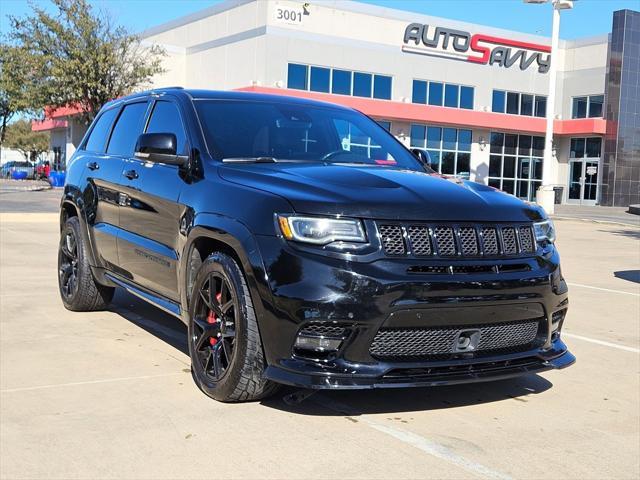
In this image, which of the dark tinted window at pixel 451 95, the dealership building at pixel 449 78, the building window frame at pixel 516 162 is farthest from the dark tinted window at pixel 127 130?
the building window frame at pixel 516 162

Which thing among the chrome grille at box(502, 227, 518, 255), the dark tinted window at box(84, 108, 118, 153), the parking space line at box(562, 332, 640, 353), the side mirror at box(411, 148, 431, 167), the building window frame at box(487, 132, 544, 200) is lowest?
the parking space line at box(562, 332, 640, 353)

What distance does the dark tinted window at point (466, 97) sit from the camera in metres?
40.8

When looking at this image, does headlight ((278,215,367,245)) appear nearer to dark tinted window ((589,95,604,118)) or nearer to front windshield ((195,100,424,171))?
front windshield ((195,100,424,171))

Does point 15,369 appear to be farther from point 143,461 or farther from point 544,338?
point 544,338

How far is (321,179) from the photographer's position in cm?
403

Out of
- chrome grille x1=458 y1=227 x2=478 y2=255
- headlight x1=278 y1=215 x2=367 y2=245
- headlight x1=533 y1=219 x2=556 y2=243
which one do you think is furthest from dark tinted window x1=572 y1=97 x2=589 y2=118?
headlight x1=278 y1=215 x2=367 y2=245

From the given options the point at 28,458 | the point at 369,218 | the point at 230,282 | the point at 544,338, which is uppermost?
the point at 369,218

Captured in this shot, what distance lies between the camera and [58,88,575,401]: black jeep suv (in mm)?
3615

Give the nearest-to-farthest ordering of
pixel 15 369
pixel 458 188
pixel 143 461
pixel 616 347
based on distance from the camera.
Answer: pixel 143 461 < pixel 458 188 < pixel 15 369 < pixel 616 347

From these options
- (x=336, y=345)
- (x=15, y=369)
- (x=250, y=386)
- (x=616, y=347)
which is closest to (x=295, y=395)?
(x=250, y=386)

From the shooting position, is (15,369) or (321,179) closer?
(321,179)

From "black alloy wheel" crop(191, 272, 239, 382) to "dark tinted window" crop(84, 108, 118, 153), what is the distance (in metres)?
2.67

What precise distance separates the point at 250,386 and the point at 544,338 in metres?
1.65

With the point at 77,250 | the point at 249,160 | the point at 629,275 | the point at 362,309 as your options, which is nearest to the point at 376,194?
the point at 362,309
